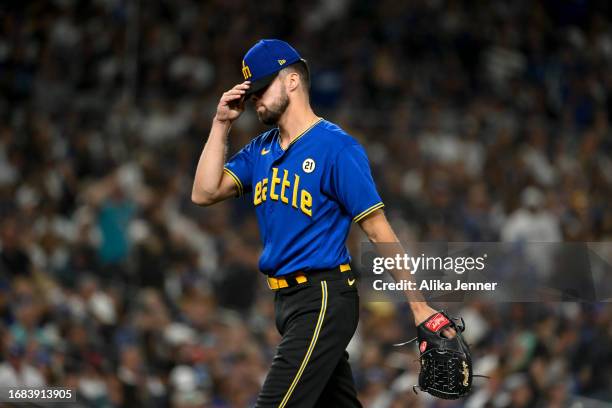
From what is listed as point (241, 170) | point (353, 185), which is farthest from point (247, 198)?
point (353, 185)

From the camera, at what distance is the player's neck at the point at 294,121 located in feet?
12.3

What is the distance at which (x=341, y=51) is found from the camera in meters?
10.6

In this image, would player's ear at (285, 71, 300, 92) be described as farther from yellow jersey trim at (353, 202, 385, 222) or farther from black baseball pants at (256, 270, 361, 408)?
black baseball pants at (256, 270, 361, 408)

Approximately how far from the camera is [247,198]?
9109mm

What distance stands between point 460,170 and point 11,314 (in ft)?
14.5

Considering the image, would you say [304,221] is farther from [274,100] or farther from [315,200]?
[274,100]

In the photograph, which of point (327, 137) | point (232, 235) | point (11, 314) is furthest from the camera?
point (232, 235)

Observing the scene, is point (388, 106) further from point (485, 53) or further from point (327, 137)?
point (327, 137)

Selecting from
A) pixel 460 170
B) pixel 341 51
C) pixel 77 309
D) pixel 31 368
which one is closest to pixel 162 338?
pixel 77 309

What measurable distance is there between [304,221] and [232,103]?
59 centimetres

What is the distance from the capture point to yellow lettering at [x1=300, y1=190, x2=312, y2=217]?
3.57 m

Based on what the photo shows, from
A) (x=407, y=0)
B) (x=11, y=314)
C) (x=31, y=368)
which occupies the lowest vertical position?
(x=31, y=368)

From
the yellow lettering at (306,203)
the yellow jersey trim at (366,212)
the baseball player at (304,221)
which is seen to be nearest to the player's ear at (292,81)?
the baseball player at (304,221)

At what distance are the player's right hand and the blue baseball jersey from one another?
0.28 m
